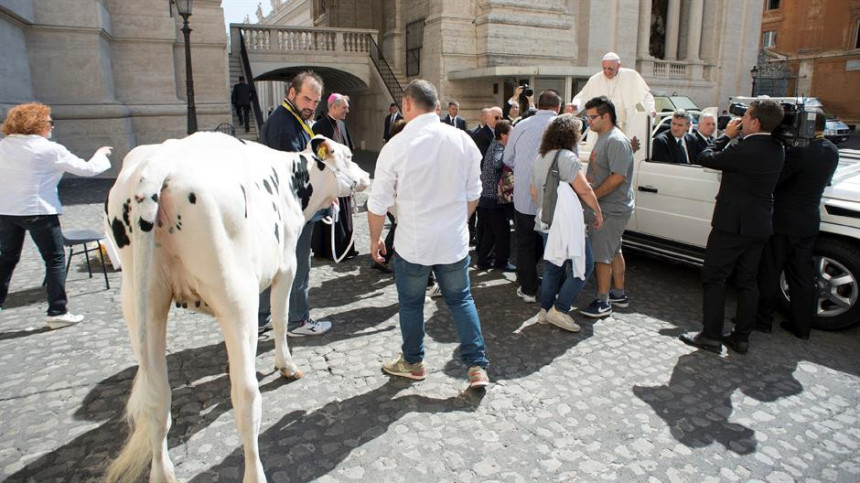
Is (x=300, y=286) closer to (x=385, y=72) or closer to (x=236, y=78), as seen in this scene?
(x=236, y=78)

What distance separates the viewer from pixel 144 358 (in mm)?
2814

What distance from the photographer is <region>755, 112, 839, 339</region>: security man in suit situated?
5.09 meters

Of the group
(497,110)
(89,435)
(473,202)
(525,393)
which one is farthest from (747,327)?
(89,435)

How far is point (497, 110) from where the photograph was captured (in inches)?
314

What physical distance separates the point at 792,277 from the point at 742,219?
113 cm

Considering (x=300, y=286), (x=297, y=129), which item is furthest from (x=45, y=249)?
(x=297, y=129)

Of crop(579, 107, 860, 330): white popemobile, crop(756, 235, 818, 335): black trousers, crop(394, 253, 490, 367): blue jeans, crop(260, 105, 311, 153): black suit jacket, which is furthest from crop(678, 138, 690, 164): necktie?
crop(260, 105, 311, 153): black suit jacket

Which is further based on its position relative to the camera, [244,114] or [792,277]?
[244,114]

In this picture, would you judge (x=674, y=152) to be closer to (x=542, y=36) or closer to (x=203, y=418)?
(x=203, y=418)

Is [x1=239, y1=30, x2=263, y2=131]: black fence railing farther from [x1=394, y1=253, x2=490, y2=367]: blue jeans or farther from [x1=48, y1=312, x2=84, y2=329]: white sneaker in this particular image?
[x1=394, y1=253, x2=490, y2=367]: blue jeans

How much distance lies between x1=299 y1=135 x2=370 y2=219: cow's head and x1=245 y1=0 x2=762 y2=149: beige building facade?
55.5ft

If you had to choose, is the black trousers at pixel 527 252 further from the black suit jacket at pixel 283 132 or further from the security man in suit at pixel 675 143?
the black suit jacket at pixel 283 132

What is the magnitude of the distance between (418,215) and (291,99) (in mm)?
1870

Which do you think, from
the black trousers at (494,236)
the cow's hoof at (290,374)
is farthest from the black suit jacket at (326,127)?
the cow's hoof at (290,374)
